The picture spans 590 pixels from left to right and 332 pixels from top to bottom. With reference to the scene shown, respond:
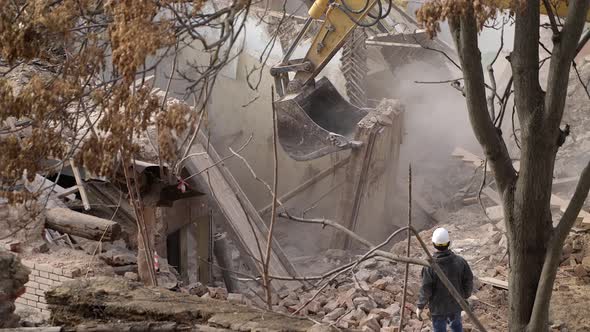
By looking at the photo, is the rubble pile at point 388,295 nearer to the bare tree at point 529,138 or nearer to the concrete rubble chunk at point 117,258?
the concrete rubble chunk at point 117,258

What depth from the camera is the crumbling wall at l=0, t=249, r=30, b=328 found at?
6969mm

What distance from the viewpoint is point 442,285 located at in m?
7.25

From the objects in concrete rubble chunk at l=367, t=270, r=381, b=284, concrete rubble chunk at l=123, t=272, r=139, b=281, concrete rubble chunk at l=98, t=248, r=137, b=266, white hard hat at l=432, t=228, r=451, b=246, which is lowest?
concrete rubble chunk at l=367, t=270, r=381, b=284

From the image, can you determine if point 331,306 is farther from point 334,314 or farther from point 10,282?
point 10,282

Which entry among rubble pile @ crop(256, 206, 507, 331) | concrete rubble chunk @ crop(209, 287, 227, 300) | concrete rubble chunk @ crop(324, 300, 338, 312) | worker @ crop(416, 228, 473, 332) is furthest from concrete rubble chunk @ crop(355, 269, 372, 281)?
worker @ crop(416, 228, 473, 332)

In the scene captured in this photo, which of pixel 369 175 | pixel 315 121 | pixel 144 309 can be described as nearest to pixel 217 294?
pixel 144 309

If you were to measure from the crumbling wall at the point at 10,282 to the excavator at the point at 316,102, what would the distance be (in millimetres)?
5830

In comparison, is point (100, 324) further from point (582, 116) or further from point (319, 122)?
point (582, 116)

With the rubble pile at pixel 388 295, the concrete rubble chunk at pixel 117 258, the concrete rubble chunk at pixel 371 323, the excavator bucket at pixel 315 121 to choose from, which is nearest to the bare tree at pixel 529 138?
the rubble pile at pixel 388 295

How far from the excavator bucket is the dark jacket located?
524 cm

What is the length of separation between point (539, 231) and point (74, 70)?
3.26 meters

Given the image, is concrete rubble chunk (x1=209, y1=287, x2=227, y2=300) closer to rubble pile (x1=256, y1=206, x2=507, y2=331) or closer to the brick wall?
rubble pile (x1=256, y1=206, x2=507, y2=331)

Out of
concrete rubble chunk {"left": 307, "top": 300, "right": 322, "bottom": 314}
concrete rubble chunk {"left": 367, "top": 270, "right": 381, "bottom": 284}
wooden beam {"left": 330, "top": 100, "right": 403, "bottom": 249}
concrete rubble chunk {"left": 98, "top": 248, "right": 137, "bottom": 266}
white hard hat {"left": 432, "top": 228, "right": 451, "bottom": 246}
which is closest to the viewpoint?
white hard hat {"left": 432, "top": 228, "right": 451, "bottom": 246}

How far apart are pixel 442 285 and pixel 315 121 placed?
21.9ft
